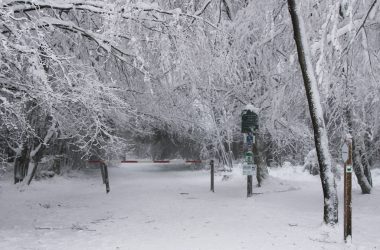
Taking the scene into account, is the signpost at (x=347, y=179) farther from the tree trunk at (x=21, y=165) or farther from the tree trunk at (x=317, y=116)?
the tree trunk at (x=21, y=165)

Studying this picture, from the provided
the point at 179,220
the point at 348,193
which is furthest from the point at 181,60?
the point at 348,193

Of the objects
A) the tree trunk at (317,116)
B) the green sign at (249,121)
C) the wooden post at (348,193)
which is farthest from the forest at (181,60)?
the wooden post at (348,193)

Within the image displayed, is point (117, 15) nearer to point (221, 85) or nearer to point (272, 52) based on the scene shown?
point (272, 52)

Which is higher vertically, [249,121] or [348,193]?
[249,121]

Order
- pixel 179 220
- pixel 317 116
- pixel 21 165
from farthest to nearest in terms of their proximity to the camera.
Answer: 1. pixel 21 165
2. pixel 179 220
3. pixel 317 116

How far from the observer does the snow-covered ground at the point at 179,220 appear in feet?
25.5

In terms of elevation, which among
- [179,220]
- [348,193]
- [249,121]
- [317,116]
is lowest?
[179,220]

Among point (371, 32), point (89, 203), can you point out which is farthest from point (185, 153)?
point (371, 32)

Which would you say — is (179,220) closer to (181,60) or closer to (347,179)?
(181,60)

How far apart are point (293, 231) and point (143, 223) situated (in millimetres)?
2977

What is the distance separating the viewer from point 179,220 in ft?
33.5

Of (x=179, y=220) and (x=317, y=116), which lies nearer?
(x=317, y=116)

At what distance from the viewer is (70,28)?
29.2ft

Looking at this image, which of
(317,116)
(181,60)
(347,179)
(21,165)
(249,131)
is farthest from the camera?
(21,165)
